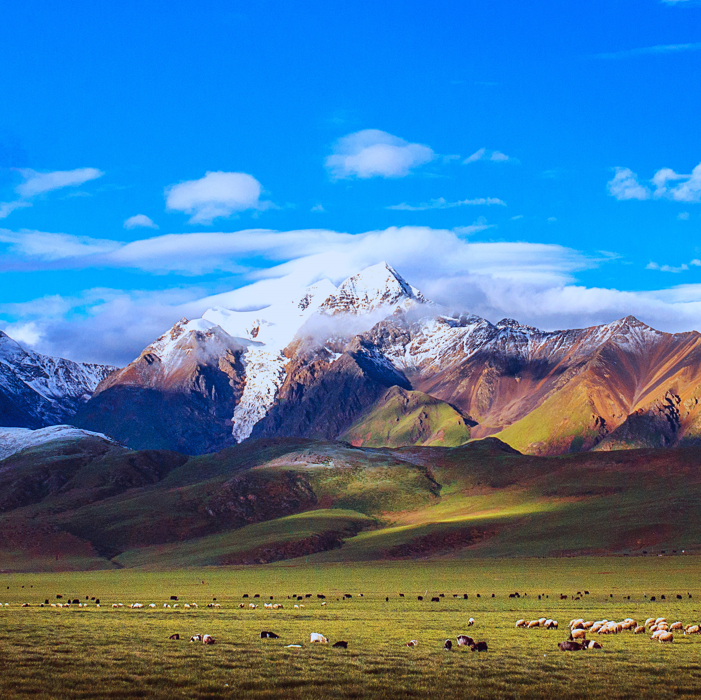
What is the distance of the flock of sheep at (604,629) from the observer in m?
31.0

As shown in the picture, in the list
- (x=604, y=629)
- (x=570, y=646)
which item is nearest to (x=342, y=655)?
(x=570, y=646)

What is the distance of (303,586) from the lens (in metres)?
92.2

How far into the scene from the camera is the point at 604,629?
35.4m

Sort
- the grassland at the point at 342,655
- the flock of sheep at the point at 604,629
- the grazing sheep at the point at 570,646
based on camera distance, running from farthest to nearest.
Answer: the flock of sheep at the point at 604,629
the grazing sheep at the point at 570,646
the grassland at the point at 342,655

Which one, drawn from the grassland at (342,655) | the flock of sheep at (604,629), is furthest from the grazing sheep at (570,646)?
the grassland at (342,655)

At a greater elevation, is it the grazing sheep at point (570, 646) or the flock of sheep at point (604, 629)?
the grazing sheep at point (570, 646)

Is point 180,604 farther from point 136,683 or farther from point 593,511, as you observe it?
point 593,511

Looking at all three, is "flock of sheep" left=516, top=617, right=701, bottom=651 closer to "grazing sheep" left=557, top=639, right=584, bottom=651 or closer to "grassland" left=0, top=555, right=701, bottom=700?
"grazing sheep" left=557, top=639, right=584, bottom=651

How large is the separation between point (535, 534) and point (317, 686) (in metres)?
143

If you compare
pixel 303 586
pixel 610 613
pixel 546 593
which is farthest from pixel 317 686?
pixel 303 586

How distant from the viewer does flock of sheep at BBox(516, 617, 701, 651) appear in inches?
1221

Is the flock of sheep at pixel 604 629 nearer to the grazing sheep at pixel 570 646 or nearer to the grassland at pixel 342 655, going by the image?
the grazing sheep at pixel 570 646

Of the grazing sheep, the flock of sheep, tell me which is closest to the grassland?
the grazing sheep

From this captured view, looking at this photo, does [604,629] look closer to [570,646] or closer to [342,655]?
[570,646]
